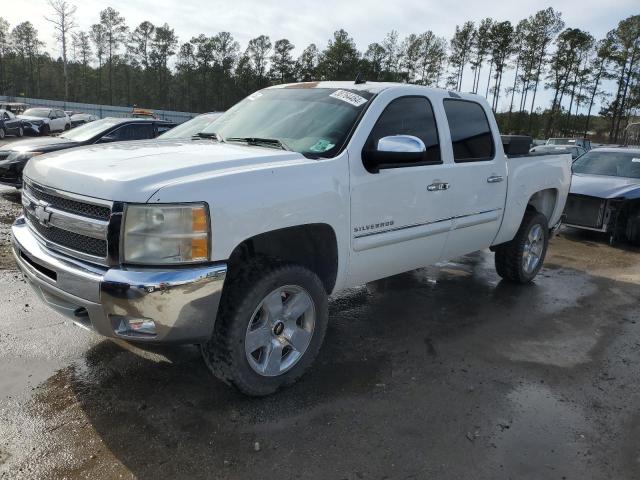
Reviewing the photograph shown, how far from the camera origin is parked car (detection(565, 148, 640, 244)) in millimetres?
8344

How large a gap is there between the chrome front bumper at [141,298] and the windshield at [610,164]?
9.09 meters

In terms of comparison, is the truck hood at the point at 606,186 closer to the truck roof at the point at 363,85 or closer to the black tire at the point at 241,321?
the truck roof at the point at 363,85

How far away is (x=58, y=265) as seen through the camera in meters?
2.74

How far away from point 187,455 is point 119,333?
0.71 m

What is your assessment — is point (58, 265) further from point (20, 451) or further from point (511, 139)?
point (511, 139)

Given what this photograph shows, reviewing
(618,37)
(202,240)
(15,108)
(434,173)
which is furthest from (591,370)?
(618,37)

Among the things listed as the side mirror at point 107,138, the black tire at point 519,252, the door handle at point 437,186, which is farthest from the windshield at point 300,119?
the side mirror at point 107,138

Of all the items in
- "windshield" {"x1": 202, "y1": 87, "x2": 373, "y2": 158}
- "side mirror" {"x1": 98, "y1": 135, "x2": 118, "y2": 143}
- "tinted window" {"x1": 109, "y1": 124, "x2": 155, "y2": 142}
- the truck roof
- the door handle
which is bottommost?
"side mirror" {"x1": 98, "y1": 135, "x2": 118, "y2": 143}

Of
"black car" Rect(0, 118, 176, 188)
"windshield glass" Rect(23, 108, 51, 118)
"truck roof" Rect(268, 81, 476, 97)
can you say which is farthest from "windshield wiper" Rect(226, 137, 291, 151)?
"windshield glass" Rect(23, 108, 51, 118)

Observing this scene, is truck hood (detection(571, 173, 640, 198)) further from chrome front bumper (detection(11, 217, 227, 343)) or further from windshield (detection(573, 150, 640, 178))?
chrome front bumper (detection(11, 217, 227, 343))

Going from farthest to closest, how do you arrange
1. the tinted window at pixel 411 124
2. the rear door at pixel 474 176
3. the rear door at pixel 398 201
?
the rear door at pixel 474 176 < the tinted window at pixel 411 124 < the rear door at pixel 398 201

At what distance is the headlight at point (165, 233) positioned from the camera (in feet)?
8.23

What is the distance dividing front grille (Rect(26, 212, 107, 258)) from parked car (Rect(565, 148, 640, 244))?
8.17m

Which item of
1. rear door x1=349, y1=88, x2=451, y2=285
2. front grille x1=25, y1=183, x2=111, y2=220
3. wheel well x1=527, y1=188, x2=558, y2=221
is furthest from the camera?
wheel well x1=527, y1=188, x2=558, y2=221
